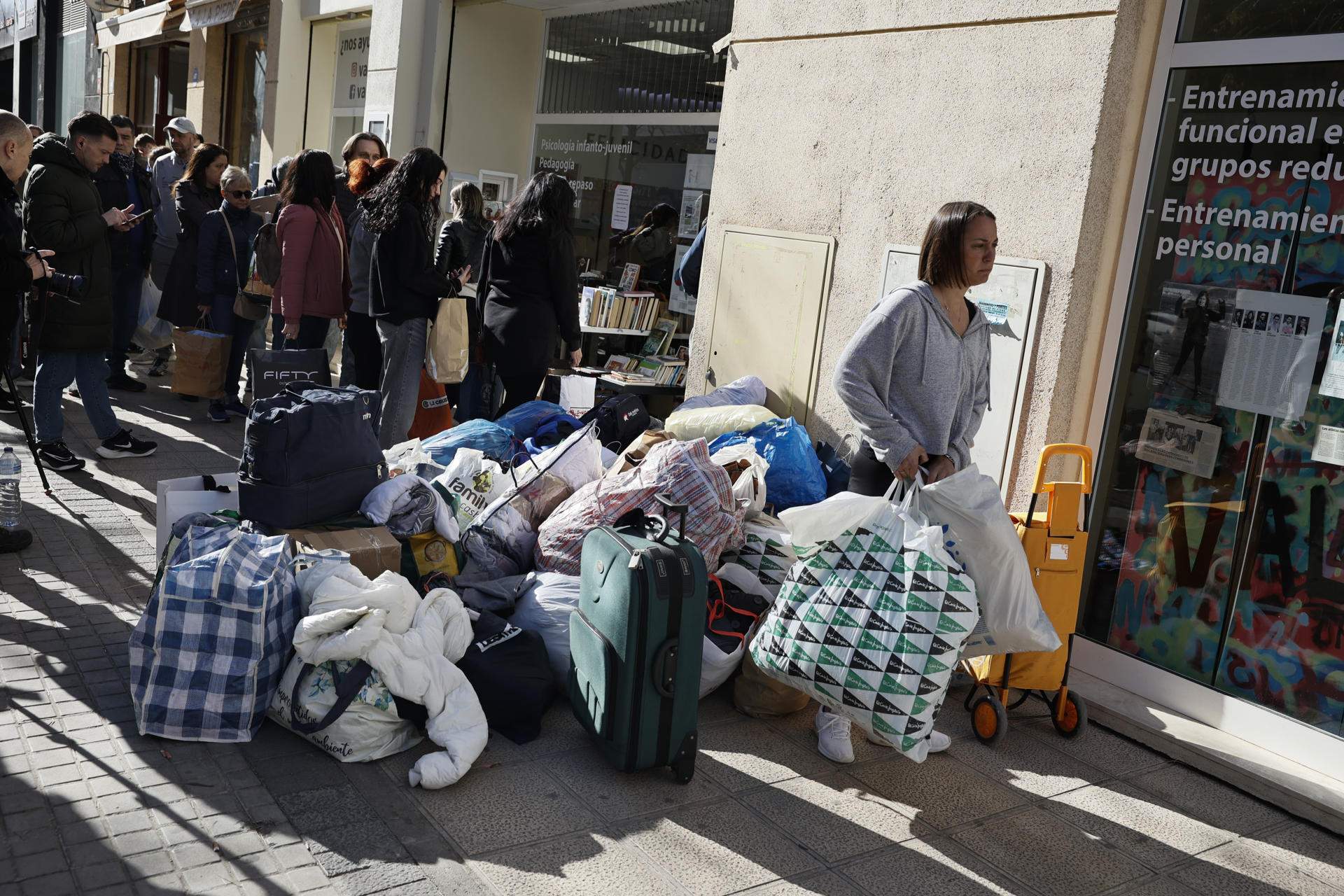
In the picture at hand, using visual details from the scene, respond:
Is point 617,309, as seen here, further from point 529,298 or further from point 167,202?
point 167,202

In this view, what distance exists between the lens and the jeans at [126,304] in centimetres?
835

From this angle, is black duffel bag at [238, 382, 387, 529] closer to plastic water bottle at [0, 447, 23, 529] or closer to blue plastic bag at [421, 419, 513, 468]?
blue plastic bag at [421, 419, 513, 468]

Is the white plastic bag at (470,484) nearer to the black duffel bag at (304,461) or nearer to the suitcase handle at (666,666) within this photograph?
the black duffel bag at (304,461)

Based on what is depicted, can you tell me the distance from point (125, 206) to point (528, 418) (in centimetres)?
412

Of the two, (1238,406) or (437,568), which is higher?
(1238,406)

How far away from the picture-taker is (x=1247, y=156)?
4230 mm

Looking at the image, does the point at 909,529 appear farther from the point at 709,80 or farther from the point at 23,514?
the point at 709,80

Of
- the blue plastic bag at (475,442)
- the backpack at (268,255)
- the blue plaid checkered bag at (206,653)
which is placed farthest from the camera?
the backpack at (268,255)

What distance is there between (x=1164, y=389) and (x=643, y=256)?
15.4 feet

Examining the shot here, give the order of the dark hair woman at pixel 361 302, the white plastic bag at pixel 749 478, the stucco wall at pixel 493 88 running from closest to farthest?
the white plastic bag at pixel 749 478 < the dark hair woman at pixel 361 302 < the stucco wall at pixel 493 88

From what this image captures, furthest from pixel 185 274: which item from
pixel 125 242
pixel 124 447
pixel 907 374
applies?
pixel 907 374

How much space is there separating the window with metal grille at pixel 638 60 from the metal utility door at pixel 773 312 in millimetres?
1770

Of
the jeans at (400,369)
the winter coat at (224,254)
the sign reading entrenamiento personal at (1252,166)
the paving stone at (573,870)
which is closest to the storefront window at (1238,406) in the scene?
the sign reading entrenamiento personal at (1252,166)

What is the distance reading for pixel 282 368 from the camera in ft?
19.6
